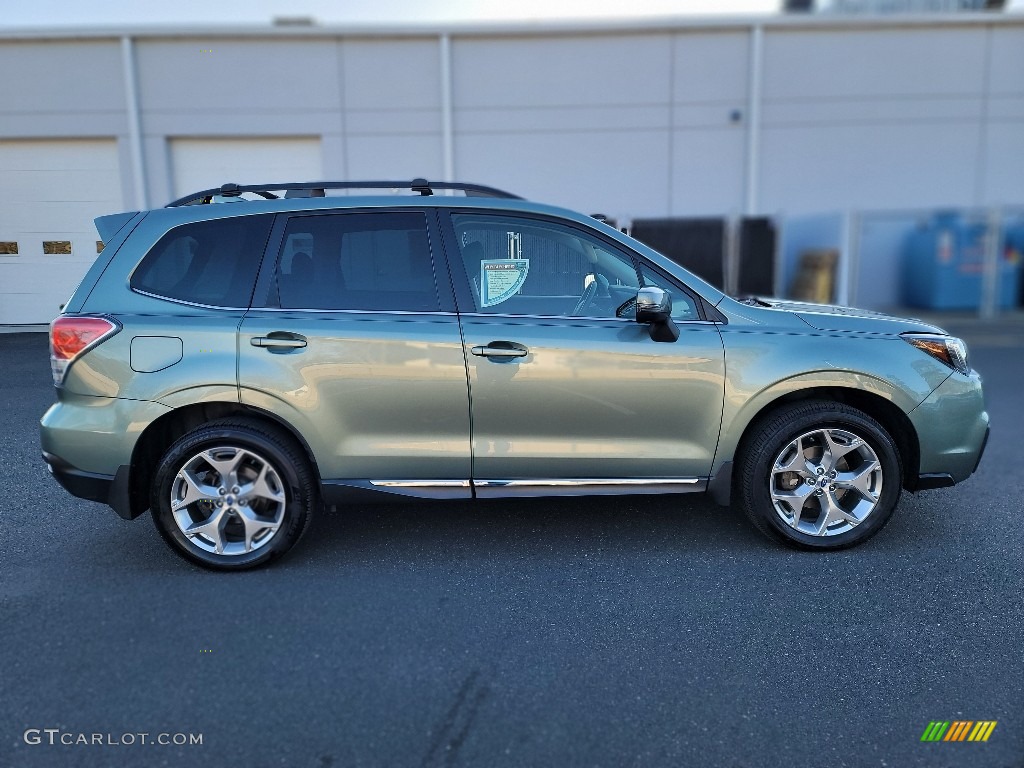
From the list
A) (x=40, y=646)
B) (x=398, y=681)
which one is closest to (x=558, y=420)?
(x=398, y=681)

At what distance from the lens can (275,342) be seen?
11.8 feet

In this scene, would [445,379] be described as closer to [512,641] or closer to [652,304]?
[652,304]

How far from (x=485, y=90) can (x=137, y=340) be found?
10.5 meters

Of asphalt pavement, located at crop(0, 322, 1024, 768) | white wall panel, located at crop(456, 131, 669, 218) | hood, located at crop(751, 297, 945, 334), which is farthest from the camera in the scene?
white wall panel, located at crop(456, 131, 669, 218)

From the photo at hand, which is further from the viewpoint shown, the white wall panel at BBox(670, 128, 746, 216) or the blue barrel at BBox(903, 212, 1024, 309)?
the blue barrel at BBox(903, 212, 1024, 309)

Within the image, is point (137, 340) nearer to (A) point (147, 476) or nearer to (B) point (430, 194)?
(A) point (147, 476)

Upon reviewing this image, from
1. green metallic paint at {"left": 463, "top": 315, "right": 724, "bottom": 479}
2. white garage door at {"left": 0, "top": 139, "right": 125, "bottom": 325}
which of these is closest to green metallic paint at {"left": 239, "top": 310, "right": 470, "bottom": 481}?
green metallic paint at {"left": 463, "top": 315, "right": 724, "bottom": 479}

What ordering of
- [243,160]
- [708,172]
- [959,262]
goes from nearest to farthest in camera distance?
[243,160] < [708,172] < [959,262]

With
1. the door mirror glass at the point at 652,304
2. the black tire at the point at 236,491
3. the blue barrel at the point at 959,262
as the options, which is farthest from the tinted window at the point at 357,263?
the blue barrel at the point at 959,262

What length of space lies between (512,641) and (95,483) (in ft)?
7.02

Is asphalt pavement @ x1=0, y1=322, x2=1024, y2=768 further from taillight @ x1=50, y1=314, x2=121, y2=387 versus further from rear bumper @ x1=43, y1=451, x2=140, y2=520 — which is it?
taillight @ x1=50, y1=314, x2=121, y2=387

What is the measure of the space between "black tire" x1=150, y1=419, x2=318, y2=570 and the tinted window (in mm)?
691

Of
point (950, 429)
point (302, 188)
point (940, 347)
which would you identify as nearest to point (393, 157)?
point (302, 188)

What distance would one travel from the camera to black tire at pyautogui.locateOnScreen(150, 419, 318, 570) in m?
3.59
